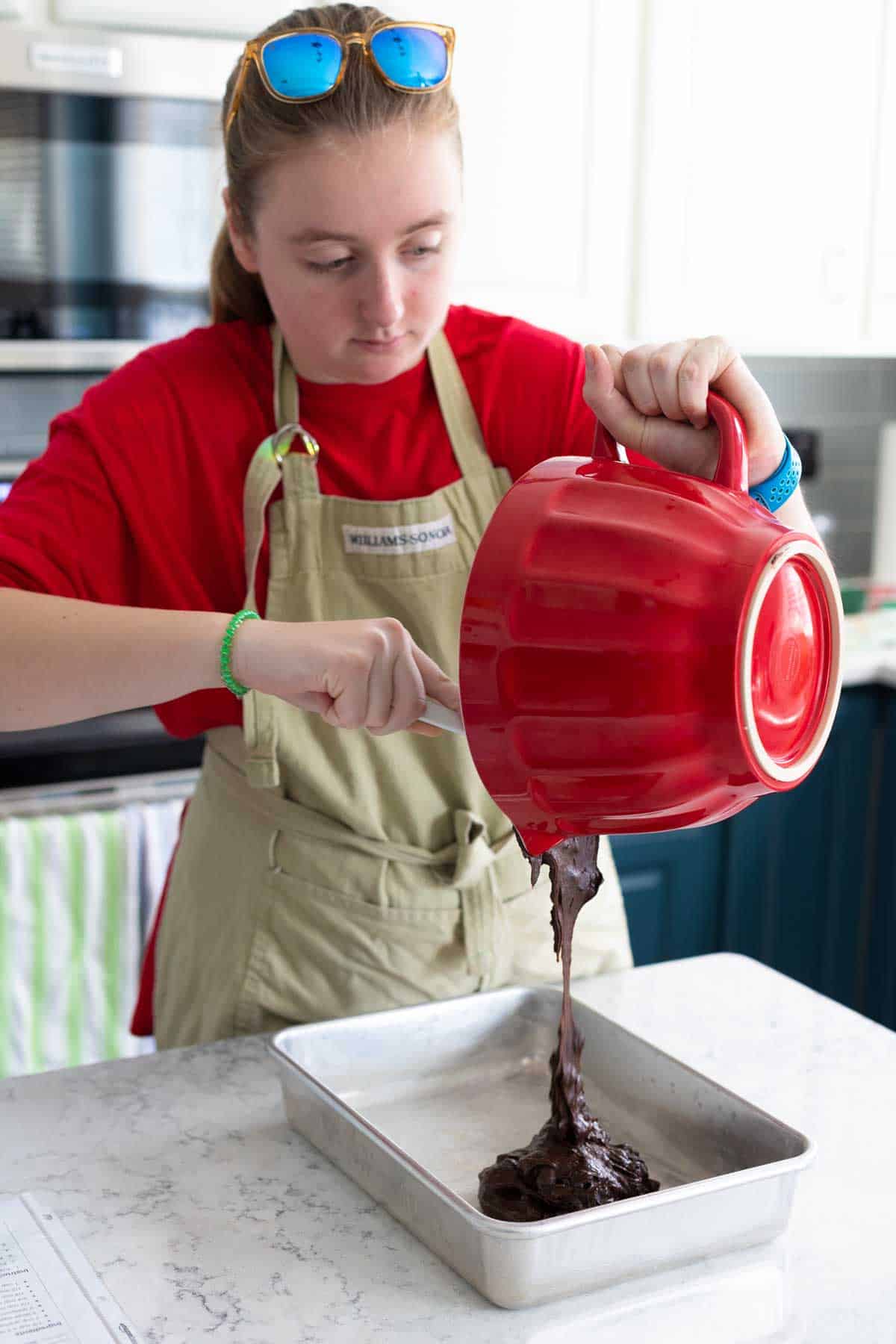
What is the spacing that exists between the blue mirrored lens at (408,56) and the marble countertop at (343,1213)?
731mm

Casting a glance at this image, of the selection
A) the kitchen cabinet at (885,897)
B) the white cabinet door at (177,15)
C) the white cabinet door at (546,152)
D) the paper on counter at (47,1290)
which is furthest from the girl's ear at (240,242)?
the kitchen cabinet at (885,897)

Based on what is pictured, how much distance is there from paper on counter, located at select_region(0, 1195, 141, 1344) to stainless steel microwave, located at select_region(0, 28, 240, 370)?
4.32ft

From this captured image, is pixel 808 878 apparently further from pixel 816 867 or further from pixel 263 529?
pixel 263 529

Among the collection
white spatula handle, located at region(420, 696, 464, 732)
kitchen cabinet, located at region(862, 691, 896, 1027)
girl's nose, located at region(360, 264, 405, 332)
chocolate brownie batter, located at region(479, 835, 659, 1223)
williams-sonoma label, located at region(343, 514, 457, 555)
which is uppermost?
girl's nose, located at region(360, 264, 405, 332)

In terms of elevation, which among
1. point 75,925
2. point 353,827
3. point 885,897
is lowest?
point 885,897

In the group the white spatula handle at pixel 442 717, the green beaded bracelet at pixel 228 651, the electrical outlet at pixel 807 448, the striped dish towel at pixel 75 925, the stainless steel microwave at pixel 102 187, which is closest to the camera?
the white spatula handle at pixel 442 717

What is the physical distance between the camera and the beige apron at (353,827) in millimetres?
1216

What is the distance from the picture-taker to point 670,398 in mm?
962

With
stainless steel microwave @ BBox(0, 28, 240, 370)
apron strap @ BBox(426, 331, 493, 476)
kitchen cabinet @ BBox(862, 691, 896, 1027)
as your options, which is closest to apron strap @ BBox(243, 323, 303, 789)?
apron strap @ BBox(426, 331, 493, 476)

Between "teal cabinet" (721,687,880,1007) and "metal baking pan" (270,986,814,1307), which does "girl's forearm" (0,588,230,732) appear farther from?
"teal cabinet" (721,687,880,1007)

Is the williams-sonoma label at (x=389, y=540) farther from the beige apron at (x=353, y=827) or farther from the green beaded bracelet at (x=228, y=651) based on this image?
the green beaded bracelet at (x=228, y=651)

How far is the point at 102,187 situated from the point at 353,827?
3.61 feet

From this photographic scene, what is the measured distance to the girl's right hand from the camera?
3.03ft

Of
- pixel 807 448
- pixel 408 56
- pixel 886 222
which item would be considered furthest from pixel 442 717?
pixel 807 448
